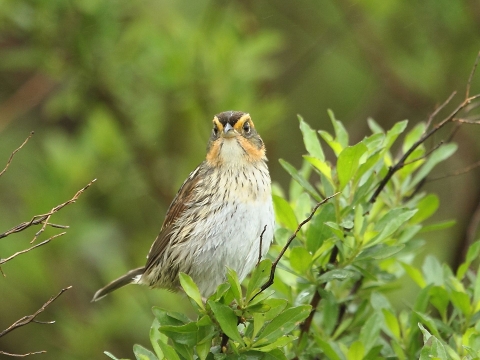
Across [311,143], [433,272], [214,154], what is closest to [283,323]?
[311,143]

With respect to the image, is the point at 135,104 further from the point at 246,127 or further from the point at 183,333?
the point at 183,333

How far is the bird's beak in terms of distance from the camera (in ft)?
16.0

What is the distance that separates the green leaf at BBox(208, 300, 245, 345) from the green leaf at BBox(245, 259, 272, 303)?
11 centimetres

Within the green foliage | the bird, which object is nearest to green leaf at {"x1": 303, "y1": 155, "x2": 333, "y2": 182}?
the green foliage

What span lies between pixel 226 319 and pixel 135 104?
4.17 m

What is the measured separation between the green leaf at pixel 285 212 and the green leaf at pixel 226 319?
3.17ft

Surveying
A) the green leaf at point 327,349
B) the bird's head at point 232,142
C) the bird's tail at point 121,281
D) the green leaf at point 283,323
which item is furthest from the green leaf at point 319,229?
the bird's tail at point 121,281

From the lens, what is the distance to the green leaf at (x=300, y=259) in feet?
12.0

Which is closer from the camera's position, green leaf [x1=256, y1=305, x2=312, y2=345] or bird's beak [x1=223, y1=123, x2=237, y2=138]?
green leaf [x1=256, y1=305, x2=312, y2=345]

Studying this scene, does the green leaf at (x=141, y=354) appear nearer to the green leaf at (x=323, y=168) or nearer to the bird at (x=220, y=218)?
the bird at (x=220, y=218)

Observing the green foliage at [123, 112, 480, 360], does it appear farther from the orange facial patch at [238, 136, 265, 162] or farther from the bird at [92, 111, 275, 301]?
the orange facial patch at [238, 136, 265, 162]

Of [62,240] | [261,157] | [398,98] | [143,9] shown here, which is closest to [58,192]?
[62,240]

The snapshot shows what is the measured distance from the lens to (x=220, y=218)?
179 inches

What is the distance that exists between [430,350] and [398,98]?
15.3ft
